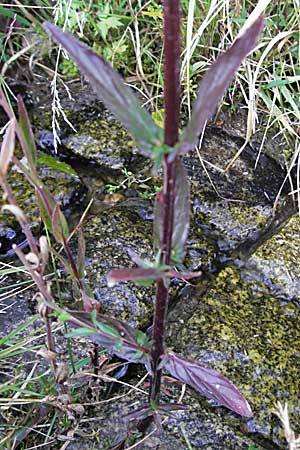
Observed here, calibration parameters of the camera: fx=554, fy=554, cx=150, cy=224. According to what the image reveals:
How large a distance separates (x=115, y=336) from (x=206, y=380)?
18 centimetres

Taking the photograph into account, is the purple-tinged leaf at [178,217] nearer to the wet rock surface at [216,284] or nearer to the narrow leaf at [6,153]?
the narrow leaf at [6,153]

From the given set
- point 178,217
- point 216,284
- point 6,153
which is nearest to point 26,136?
point 6,153

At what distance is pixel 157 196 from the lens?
784mm

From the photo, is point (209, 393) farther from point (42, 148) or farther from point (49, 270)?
point (42, 148)

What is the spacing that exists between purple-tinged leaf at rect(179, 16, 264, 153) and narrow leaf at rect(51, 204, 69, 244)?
37cm

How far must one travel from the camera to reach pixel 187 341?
132 cm

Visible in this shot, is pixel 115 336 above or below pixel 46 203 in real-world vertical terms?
below

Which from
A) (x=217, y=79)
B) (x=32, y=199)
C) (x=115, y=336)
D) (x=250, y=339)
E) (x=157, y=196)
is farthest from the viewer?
(x=32, y=199)

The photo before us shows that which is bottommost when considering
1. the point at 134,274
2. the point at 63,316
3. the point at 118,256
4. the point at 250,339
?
the point at 250,339

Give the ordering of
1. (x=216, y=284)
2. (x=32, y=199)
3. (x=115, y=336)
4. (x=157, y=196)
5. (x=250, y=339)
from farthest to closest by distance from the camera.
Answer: (x=32, y=199) → (x=216, y=284) → (x=250, y=339) → (x=115, y=336) → (x=157, y=196)

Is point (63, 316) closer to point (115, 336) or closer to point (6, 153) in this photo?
point (115, 336)

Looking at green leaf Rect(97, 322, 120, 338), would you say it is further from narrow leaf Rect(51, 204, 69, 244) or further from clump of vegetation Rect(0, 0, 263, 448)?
narrow leaf Rect(51, 204, 69, 244)

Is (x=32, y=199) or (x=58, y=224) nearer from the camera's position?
(x=58, y=224)

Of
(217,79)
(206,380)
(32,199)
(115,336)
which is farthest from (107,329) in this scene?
(32,199)
